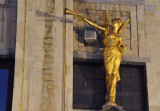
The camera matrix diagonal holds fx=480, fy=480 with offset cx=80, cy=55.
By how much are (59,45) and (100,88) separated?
2.44 m

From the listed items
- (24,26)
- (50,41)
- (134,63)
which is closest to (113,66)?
(134,63)

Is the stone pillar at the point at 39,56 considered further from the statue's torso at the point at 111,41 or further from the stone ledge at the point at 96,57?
the statue's torso at the point at 111,41

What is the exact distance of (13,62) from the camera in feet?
63.9

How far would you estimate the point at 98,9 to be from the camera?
66.8 ft

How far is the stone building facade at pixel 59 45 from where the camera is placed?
18.0 metres

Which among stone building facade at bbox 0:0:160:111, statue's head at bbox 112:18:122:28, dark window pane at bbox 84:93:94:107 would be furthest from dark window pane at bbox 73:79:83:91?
statue's head at bbox 112:18:122:28

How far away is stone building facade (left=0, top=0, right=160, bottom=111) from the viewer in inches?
709

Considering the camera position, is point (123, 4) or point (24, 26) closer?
point (24, 26)

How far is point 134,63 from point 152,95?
1510 millimetres

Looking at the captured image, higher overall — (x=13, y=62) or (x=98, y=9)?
(x=98, y=9)

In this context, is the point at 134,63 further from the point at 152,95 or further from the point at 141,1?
the point at 141,1

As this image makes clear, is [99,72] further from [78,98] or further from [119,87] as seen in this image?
[78,98]

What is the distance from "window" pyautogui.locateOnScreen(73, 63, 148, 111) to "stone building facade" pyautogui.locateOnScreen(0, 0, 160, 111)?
0.35 m

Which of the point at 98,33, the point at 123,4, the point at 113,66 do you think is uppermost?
the point at 123,4
